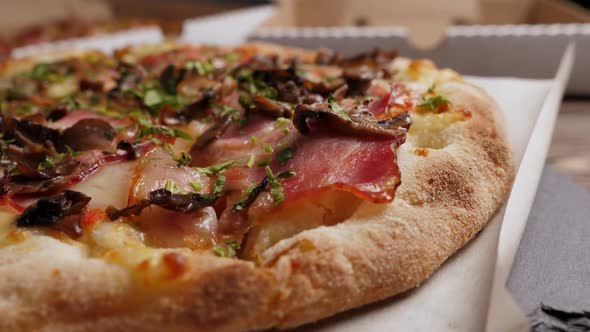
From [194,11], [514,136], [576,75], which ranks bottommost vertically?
[194,11]

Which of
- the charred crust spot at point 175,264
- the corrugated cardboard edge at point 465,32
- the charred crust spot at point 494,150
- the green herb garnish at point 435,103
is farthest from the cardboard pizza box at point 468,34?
the charred crust spot at point 175,264

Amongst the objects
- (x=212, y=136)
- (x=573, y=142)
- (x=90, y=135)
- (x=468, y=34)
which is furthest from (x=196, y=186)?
(x=468, y=34)

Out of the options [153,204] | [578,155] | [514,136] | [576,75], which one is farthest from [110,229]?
[576,75]

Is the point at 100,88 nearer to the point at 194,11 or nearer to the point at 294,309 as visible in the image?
the point at 294,309

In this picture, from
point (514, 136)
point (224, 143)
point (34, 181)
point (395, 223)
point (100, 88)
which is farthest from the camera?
point (100, 88)

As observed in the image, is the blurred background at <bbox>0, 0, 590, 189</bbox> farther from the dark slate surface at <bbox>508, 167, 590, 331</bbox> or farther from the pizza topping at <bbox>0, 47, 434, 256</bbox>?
the pizza topping at <bbox>0, 47, 434, 256</bbox>

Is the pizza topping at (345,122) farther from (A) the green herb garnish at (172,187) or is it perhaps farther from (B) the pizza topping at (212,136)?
(A) the green herb garnish at (172,187)

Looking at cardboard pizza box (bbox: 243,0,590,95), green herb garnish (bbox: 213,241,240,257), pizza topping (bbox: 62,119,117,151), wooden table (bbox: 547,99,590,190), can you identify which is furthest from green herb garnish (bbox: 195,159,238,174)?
cardboard pizza box (bbox: 243,0,590,95)
